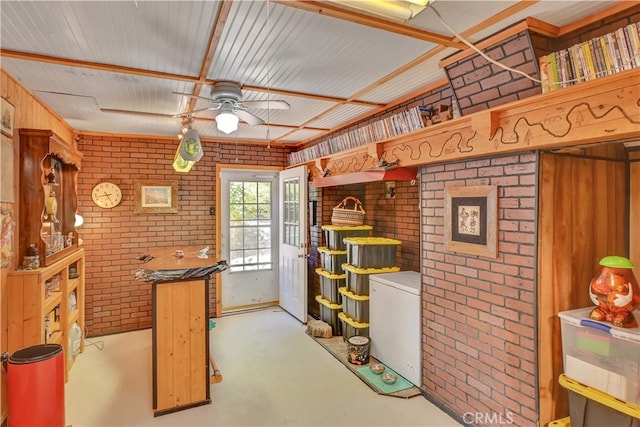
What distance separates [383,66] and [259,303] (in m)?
4.23

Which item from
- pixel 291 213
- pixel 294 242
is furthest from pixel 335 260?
pixel 291 213

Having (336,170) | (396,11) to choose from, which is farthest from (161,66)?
(336,170)

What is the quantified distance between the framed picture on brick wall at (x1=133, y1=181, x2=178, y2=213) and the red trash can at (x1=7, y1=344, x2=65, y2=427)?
8.67 feet

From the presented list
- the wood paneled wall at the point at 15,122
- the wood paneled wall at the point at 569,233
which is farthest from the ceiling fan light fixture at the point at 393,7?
the wood paneled wall at the point at 15,122

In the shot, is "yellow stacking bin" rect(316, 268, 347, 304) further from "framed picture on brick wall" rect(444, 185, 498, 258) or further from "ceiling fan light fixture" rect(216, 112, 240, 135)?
"ceiling fan light fixture" rect(216, 112, 240, 135)

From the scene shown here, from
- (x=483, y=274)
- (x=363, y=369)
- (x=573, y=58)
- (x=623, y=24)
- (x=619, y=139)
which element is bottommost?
(x=363, y=369)

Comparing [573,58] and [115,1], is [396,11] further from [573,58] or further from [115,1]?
[115,1]

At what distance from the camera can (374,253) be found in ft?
12.2

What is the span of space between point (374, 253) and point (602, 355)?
2105mm

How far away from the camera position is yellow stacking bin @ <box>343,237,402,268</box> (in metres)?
3.69

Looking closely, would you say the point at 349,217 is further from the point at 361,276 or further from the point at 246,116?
the point at 246,116

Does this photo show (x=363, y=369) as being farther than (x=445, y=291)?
Yes

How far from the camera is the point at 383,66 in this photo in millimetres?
2492

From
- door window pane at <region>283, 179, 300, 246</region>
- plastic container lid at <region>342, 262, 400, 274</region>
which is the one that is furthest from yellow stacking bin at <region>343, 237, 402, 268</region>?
door window pane at <region>283, 179, 300, 246</region>
